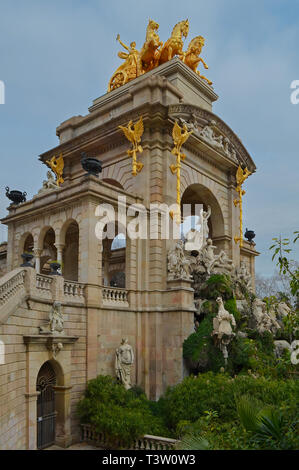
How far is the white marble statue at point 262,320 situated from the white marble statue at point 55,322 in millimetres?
10618

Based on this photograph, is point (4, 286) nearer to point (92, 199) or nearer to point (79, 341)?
point (79, 341)

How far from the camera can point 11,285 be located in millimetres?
12609

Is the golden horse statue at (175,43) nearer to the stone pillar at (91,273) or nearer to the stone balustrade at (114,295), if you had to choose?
the stone pillar at (91,273)

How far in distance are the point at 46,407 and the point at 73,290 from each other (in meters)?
4.36

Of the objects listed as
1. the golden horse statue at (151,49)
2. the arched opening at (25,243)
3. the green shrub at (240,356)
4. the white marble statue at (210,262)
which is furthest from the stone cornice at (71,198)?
the golden horse statue at (151,49)

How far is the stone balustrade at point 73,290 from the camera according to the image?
16.7 metres

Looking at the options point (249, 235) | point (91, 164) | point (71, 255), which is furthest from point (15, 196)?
point (249, 235)

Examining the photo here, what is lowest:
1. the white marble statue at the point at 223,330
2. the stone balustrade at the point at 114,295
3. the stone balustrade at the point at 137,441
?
the stone balustrade at the point at 137,441

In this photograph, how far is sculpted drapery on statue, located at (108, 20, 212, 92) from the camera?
27562 millimetres

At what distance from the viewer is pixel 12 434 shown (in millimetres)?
11438

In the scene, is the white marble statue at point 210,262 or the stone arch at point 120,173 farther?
the stone arch at point 120,173

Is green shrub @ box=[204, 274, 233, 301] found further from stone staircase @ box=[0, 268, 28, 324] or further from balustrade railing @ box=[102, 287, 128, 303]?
stone staircase @ box=[0, 268, 28, 324]

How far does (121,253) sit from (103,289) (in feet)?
46.2
